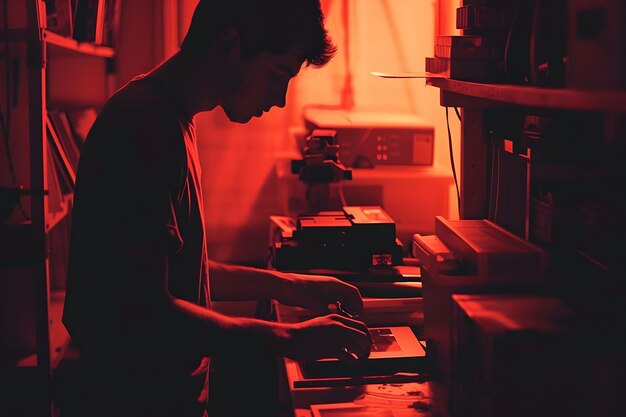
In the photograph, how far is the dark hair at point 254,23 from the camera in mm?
1479

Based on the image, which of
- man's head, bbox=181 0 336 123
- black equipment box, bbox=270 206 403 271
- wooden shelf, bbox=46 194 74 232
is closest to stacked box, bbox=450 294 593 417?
man's head, bbox=181 0 336 123

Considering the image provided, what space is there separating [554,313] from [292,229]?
1.25 metres

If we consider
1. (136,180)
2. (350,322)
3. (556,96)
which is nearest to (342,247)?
(350,322)

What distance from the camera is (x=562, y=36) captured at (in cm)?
139

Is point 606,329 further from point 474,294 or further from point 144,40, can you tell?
point 144,40

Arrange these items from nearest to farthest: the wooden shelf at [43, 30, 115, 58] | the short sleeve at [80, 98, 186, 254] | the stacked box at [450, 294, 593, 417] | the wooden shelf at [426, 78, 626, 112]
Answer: the wooden shelf at [426, 78, 626, 112] → the stacked box at [450, 294, 593, 417] → the short sleeve at [80, 98, 186, 254] → the wooden shelf at [43, 30, 115, 58]

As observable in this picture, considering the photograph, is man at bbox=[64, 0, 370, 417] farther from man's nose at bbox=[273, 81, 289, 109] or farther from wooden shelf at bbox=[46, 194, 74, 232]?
wooden shelf at bbox=[46, 194, 74, 232]

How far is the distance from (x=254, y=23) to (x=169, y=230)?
0.44 m

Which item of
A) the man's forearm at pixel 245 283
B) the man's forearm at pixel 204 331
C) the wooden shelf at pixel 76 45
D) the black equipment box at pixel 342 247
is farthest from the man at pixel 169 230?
the wooden shelf at pixel 76 45

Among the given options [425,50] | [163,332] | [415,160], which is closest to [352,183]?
[415,160]

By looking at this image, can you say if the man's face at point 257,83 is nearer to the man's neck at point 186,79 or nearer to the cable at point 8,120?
the man's neck at point 186,79

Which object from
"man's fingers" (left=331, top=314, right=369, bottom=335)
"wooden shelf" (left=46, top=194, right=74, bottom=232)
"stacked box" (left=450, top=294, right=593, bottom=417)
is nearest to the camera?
"stacked box" (left=450, top=294, right=593, bottom=417)

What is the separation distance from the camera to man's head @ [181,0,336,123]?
4.85ft

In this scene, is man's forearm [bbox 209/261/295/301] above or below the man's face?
below
